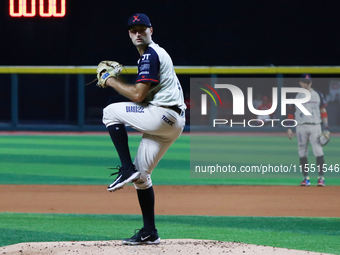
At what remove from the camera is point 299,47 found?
2325 cm

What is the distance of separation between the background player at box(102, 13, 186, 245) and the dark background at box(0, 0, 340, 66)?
1881 centimetres

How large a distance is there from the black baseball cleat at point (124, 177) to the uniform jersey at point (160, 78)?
0.50 meters

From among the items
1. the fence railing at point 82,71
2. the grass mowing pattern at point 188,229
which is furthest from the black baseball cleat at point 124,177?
the fence railing at point 82,71

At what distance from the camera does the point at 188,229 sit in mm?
5238

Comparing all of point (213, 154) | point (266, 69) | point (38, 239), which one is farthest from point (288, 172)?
point (266, 69)

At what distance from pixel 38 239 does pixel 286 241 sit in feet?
7.53

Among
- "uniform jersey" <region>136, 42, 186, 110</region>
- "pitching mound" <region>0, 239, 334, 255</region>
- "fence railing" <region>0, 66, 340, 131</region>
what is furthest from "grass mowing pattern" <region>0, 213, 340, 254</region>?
"fence railing" <region>0, 66, 340, 131</region>

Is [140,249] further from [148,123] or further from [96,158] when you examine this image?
[96,158]

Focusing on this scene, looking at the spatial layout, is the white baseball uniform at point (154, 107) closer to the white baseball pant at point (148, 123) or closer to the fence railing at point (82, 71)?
the white baseball pant at point (148, 123)

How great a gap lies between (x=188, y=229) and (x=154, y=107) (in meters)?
2.09

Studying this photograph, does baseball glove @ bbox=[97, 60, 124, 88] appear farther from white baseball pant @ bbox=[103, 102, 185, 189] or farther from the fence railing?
the fence railing

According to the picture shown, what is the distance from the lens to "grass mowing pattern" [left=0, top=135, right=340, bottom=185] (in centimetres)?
934

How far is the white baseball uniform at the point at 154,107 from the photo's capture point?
138 inches

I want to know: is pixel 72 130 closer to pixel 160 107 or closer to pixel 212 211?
pixel 212 211
